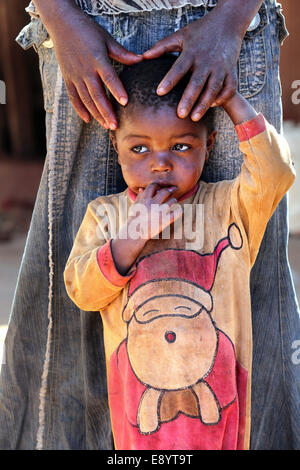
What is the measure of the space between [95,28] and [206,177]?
1.66ft

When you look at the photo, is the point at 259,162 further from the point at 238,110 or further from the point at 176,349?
the point at 176,349

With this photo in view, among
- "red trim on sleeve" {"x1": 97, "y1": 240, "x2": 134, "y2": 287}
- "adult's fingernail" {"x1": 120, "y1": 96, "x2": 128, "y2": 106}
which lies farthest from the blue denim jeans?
"red trim on sleeve" {"x1": 97, "y1": 240, "x2": 134, "y2": 287}

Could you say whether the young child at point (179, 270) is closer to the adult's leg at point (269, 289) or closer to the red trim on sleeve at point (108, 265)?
the red trim on sleeve at point (108, 265)

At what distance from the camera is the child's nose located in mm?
1523

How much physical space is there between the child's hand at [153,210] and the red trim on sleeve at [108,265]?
0.08 metres

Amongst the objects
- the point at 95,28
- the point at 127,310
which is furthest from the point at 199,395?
the point at 95,28

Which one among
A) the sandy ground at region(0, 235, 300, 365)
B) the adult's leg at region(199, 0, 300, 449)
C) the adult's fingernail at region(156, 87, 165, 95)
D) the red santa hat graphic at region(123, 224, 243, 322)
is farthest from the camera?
the sandy ground at region(0, 235, 300, 365)

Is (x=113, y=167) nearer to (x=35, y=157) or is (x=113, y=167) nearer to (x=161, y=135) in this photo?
(x=161, y=135)

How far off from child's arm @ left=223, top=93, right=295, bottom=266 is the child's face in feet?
0.36

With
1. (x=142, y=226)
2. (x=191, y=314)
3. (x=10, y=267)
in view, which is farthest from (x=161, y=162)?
(x=10, y=267)

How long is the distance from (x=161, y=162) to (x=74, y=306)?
666 mm

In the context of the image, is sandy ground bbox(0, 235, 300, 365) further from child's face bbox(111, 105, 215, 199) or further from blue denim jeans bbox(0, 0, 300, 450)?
child's face bbox(111, 105, 215, 199)

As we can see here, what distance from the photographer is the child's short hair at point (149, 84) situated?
1525 millimetres
